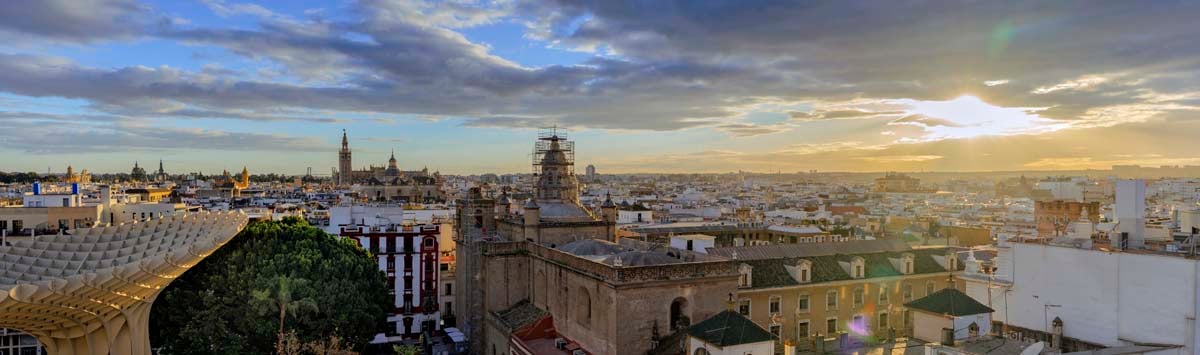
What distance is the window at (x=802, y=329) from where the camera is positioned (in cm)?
4162

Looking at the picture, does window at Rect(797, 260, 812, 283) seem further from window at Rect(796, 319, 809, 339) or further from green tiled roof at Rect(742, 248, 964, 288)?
window at Rect(796, 319, 809, 339)

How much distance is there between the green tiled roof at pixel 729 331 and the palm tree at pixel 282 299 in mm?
21937

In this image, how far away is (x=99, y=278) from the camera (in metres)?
31.4

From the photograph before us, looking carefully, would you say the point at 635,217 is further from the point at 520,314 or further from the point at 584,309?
the point at 584,309

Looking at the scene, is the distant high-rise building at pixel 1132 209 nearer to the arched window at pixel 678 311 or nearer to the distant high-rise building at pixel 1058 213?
the arched window at pixel 678 311

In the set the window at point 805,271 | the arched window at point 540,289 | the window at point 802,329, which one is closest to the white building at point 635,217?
the arched window at point 540,289

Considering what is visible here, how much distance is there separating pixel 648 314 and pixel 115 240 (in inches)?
1222

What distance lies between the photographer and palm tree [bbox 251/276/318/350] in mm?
38812

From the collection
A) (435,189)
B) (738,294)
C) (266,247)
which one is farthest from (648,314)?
(435,189)

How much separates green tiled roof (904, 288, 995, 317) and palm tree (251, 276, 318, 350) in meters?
29.6

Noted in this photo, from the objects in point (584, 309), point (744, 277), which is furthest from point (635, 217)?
point (584, 309)

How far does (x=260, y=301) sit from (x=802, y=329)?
2900 centimetres

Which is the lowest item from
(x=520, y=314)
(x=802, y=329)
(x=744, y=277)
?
(x=802, y=329)

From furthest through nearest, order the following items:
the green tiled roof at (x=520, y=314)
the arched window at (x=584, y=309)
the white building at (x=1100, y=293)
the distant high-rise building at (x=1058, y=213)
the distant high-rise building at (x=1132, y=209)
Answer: the distant high-rise building at (x=1058, y=213) → the green tiled roof at (x=520, y=314) → the arched window at (x=584, y=309) → the distant high-rise building at (x=1132, y=209) → the white building at (x=1100, y=293)
